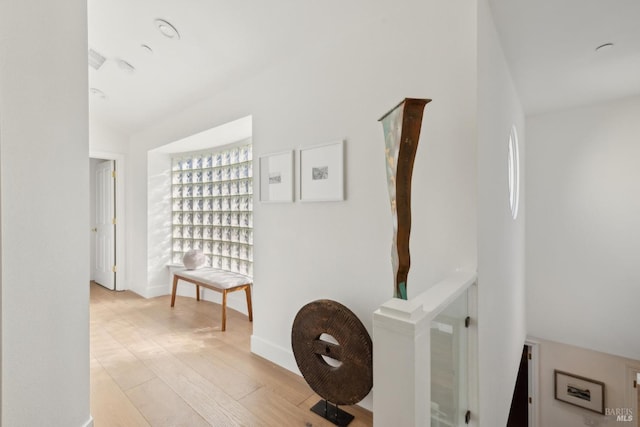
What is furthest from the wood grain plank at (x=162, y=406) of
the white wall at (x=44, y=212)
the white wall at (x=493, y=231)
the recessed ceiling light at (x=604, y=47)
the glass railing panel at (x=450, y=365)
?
the recessed ceiling light at (x=604, y=47)

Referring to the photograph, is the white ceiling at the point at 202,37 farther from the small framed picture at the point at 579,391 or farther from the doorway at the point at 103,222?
the small framed picture at the point at 579,391

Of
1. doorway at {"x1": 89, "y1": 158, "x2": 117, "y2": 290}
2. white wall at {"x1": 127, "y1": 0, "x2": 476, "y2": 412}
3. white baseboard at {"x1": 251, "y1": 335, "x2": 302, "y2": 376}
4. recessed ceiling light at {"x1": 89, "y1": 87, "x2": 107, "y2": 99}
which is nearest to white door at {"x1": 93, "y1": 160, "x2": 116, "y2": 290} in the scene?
doorway at {"x1": 89, "y1": 158, "x2": 117, "y2": 290}

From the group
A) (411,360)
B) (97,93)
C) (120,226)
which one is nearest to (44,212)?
(411,360)

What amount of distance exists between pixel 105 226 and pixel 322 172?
442 centimetres

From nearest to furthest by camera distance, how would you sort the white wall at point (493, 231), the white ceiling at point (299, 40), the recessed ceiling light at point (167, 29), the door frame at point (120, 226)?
the white wall at point (493, 231)
the white ceiling at point (299, 40)
the recessed ceiling light at point (167, 29)
the door frame at point (120, 226)

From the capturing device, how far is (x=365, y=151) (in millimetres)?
1850

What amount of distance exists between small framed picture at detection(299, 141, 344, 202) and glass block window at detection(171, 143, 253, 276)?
1486 millimetres

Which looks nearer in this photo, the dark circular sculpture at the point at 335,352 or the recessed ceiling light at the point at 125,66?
the dark circular sculpture at the point at 335,352

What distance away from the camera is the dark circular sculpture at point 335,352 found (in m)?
1.63

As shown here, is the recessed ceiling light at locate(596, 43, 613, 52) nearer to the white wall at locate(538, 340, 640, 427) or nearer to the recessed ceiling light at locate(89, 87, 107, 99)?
the white wall at locate(538, 340, 640, 427)

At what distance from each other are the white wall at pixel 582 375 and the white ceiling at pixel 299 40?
265 cm

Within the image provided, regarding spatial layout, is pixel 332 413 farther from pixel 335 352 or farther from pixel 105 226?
pixel 105 226

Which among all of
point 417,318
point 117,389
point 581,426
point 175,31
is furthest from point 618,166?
point 117,389

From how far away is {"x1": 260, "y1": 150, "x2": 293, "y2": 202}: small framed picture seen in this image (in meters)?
2.29
